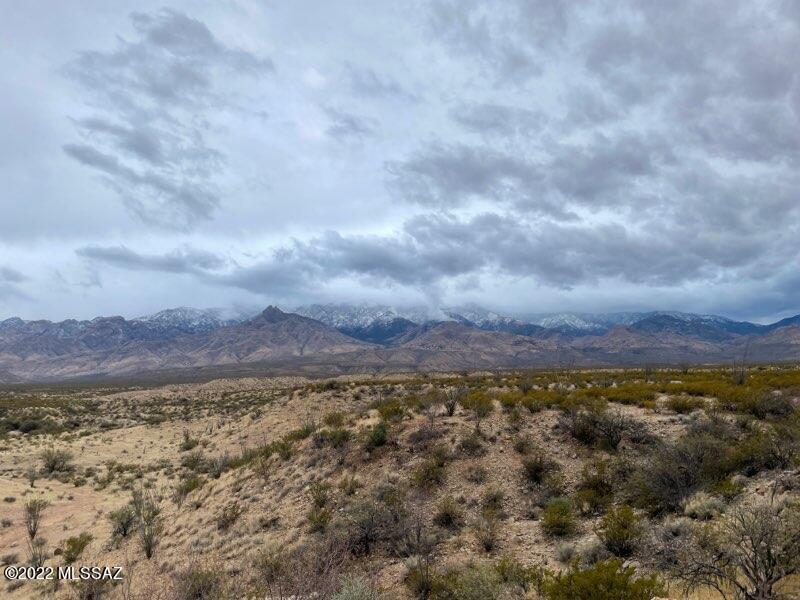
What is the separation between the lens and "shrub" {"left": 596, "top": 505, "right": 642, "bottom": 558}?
10305 millimetres

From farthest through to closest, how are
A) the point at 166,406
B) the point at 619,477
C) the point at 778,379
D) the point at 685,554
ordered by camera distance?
1. the point at 166,406
2. the point at 778,379
3. the point at 619,477
4. the point at 685,554

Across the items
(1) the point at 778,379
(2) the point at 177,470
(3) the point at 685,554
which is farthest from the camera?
(2) the point at 177,470

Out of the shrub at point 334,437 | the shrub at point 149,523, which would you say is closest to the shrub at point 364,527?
the shrub at point 334,437

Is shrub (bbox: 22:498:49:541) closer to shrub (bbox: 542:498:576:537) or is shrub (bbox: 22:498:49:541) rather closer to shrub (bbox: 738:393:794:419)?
shrub (bbox: 542:498:576:537)

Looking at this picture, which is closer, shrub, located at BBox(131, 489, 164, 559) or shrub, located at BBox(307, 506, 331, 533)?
shrub, located at BBox(307, 506, 331, 533)

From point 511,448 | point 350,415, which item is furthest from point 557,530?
point 350,415

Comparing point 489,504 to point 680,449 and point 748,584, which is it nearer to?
point 680,449

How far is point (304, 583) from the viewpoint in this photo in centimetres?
966

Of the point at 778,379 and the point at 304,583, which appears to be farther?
the point at 778,379

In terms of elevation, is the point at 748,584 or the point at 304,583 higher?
the point at 748,584

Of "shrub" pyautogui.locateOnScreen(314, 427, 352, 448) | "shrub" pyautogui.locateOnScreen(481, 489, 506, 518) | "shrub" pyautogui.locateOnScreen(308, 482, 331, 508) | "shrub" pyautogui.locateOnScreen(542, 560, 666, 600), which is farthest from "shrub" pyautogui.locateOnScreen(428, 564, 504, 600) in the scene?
"shrub" pyautogui.locateOnScreen(314, 427, 352, 448)

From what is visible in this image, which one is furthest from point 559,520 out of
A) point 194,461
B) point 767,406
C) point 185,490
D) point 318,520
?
point 194,461

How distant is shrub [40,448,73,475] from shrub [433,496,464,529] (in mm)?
30007

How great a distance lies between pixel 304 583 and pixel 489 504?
7028 mm
